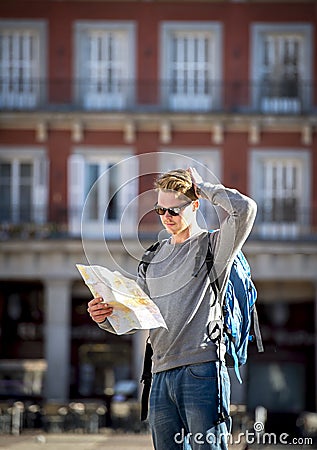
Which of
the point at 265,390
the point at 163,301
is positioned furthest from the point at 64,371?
the point at 163,301

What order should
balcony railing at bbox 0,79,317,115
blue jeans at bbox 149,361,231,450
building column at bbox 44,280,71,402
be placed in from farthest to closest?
balcony railing at bbox 0,79,317,115, building column at bbox 44,280,71,402, blue jeans at bbox 149,361,231,450

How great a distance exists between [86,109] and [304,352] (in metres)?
7.14

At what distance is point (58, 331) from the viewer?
2597 centimetres

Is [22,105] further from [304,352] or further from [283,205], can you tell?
[304,352]

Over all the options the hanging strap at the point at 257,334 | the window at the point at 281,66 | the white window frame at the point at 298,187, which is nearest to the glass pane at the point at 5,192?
the white window frame at the point at 298,187

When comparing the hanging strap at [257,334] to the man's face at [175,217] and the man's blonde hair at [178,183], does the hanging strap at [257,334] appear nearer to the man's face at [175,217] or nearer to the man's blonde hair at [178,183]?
the man's face at [175,217]

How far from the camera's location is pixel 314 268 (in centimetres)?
2619

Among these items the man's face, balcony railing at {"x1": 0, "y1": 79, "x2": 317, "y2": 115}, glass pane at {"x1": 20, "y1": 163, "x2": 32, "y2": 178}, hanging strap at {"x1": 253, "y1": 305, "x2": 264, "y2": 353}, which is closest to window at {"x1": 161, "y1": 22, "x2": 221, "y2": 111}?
balcony railing at {"x1": 0, "y1": 79, "x2": 317, "y2": 115}

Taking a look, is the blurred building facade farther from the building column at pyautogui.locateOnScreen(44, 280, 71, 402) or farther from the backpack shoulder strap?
the backpack shoulder strap

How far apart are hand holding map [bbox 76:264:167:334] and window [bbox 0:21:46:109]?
22.2 m

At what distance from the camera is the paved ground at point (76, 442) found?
16406 millimetres

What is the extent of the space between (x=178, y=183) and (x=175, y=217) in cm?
15

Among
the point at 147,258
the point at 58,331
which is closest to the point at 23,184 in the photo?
the point at 58,331

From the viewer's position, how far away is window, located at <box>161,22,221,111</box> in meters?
27.4
